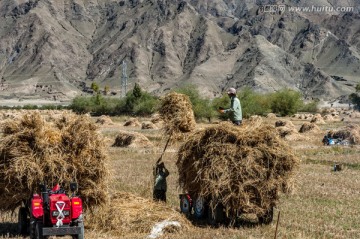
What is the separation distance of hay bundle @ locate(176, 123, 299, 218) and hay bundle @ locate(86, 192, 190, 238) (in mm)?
963

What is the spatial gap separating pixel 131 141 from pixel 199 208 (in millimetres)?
23725

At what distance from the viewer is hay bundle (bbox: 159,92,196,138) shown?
14.5 meters

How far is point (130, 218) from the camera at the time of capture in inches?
478

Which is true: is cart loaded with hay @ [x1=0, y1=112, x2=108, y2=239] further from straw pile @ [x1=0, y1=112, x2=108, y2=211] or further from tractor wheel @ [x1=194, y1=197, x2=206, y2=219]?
tractor wheel @ [x1=194, y1=197, x2=206, y2=219]

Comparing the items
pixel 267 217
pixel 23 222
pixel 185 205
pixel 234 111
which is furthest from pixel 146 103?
pixel 23 222

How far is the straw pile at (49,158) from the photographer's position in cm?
1109

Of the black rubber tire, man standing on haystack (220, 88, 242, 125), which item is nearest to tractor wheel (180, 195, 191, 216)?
the black rubber tire

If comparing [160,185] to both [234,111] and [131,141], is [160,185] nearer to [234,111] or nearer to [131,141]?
[234,111]

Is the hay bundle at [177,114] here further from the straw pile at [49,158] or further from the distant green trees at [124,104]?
the distant green trees at [124,104]

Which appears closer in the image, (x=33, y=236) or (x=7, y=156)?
(x=33, y=236)

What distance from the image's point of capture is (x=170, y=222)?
12.0 m

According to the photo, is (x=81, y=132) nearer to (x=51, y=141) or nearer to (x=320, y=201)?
(x=51, y=141)

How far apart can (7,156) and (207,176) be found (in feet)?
14.0

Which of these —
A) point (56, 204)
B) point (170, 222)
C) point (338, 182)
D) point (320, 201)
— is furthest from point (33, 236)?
Result: point (338, 182)
